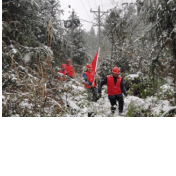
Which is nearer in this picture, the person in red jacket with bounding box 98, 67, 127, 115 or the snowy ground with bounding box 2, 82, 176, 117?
the snowy ground with bounding box 2, 82, 176, 117

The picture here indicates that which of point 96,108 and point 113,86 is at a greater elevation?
point 113,86

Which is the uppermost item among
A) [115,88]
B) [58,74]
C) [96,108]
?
[58,74]

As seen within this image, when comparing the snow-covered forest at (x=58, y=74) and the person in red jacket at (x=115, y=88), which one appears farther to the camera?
the person in red jacket at (x=115, y=88)

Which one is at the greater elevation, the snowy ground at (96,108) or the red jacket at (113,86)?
the red jacket at (113,86)

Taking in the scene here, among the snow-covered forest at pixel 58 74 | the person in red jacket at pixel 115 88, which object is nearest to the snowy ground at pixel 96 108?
the snow-covered forest at pixel 58 74

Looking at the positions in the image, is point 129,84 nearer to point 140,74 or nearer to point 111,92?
point 140,74

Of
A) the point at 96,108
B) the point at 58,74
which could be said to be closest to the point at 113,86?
the point at 96,108

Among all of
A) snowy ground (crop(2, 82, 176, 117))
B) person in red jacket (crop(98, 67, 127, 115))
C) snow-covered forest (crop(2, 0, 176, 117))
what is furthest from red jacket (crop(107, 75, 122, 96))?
snowy ground (crop(2, 82, 176, 117))

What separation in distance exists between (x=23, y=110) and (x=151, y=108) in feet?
9.12

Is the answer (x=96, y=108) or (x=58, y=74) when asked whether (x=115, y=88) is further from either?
(x=58, y=74)

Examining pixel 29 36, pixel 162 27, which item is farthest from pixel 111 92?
pixel 29 36

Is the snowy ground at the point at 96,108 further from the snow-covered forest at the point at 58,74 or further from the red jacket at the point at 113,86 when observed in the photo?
the red jacket at the point at 113,86

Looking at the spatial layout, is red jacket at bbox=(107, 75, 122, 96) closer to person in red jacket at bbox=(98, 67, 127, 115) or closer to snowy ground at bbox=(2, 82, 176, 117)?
person in red jacket at bbox=(98, 67, 127, 115)

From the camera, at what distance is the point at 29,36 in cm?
538
